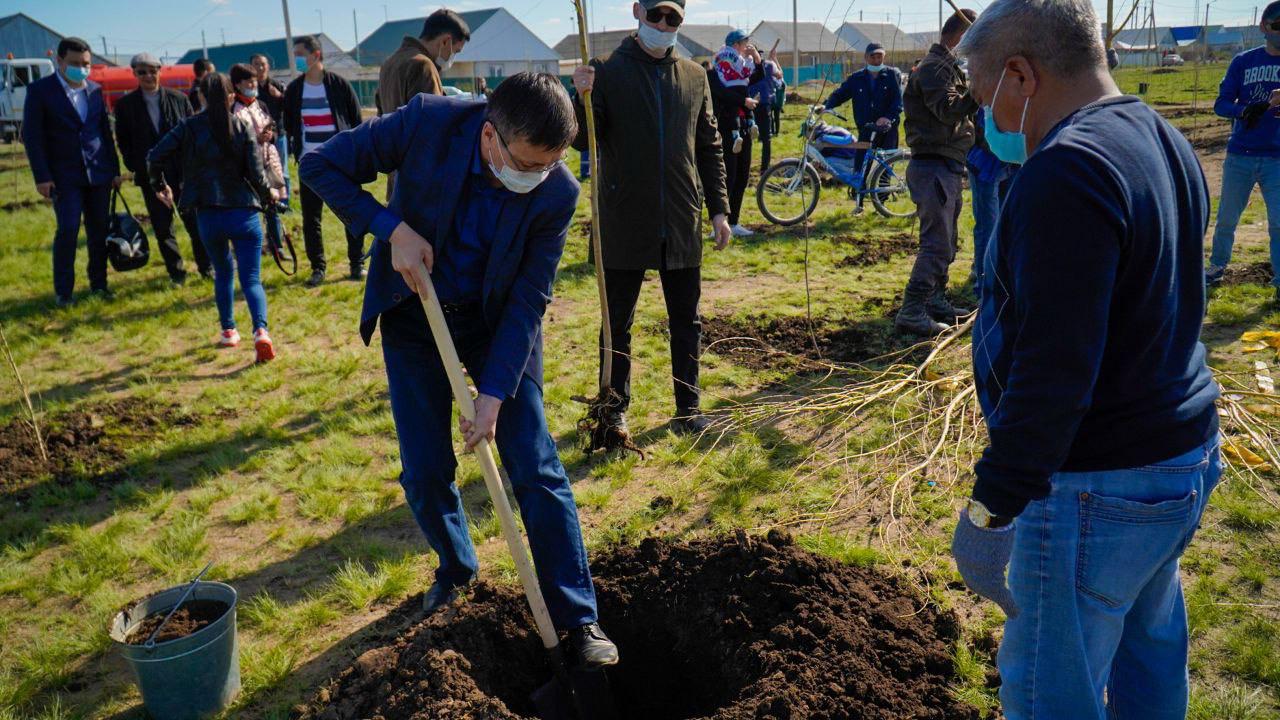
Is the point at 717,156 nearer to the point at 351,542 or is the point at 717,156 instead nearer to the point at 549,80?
the point at 549,80

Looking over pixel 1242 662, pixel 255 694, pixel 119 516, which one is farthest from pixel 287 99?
pixel 1242 662

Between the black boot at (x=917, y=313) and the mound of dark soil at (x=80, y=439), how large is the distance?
480 centimetres

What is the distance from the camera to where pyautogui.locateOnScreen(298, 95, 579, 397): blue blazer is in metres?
2.76

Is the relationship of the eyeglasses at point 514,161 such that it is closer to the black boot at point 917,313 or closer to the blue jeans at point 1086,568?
the blue jeans at point 1086,568

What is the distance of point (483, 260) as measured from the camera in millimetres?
2883

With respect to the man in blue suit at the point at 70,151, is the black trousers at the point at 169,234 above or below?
below

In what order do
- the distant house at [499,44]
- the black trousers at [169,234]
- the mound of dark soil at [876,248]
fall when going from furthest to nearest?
the distant house at [499,44]
the mound of dark soil at [876,248]
the black trousers at [169,234]

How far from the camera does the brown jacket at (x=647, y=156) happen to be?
4371 mm

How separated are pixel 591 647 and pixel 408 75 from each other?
3.92m

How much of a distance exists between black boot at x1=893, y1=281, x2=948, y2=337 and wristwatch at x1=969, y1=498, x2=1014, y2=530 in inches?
185

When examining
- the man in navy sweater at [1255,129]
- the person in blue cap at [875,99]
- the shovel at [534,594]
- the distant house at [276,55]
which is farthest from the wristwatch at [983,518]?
the distant house at [276,55]

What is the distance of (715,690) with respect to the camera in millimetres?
3102

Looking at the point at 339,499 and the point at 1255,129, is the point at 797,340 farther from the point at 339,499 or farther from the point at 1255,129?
the point at 1255,129

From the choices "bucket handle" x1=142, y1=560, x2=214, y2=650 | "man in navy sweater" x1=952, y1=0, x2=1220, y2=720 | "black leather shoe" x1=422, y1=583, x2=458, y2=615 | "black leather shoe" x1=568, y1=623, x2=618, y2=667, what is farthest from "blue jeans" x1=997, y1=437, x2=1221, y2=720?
"bucket handle" x1=142, y1=560, x2=214, y2=650
